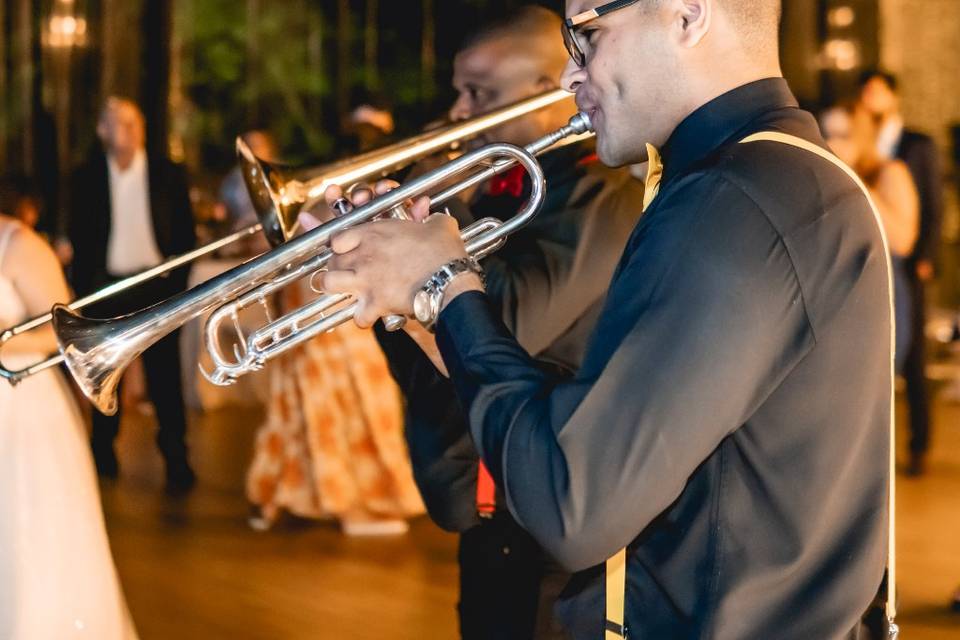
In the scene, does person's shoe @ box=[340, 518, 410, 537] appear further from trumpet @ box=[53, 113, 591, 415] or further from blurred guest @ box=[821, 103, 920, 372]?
trumpet @ box=[53, 113, 591, 415]

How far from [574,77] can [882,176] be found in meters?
4.96

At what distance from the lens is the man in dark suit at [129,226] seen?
6.86 metres

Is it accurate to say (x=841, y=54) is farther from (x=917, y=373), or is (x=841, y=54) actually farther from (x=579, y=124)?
(x=579, y=124)

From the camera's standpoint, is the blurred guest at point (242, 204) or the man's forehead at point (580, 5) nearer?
the man's forehead at point (580, 5)

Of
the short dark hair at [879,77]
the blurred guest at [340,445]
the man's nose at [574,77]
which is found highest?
the man's nose at [574,77]

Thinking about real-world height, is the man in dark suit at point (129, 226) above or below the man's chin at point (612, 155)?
below

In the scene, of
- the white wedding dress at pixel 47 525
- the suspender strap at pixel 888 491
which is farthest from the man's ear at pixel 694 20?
the white wedding dress at pixel 47 525

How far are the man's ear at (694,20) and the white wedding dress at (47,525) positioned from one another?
8.76ft

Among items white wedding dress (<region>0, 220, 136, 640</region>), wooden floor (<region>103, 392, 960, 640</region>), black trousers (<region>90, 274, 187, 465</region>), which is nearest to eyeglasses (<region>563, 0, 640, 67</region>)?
white wedding dress (<region>0, 220, 136, 640</region>)

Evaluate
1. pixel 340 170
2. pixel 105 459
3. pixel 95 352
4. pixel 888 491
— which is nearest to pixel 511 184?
pixel 340 170

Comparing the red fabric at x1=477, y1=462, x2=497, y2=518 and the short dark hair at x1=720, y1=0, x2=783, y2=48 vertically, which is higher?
the short dark hair at x1=720, y1=0, x2=783, y2=48

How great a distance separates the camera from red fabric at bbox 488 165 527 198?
2801mm

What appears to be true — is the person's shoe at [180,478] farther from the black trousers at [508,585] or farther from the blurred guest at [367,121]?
the black trousers at [508,585]

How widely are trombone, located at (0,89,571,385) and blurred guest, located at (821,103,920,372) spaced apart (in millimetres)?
3852
